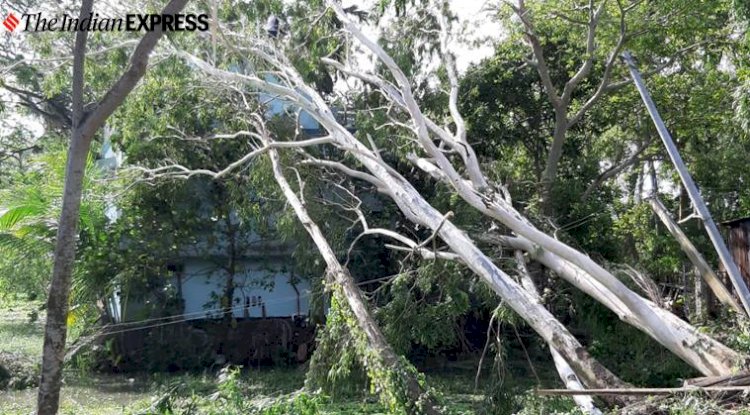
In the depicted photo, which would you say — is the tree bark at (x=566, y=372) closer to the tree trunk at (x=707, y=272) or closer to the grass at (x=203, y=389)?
the grass at (x=203, y=389)

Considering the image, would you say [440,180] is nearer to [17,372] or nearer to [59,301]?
[59,301]

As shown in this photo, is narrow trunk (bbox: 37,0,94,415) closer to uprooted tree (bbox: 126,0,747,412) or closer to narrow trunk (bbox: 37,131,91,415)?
narrow trunk (bbox: 37,131,91,415)

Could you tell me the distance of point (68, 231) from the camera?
6000 millimetres

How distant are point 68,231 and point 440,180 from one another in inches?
254

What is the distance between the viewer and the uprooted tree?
27.1ft

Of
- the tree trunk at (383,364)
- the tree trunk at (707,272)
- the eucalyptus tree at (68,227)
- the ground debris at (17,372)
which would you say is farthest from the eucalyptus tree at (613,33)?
the ground debris at (17,372)

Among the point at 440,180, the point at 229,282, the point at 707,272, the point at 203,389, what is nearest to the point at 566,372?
the point at 707,272

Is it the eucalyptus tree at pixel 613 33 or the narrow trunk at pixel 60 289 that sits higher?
the eucalyptus tree at pixel 613 33

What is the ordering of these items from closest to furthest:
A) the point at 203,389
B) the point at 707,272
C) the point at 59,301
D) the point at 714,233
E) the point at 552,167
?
1. the point at 59,301
2. the point at 714,233
3. the point at 707,272
4. the point at 203,389
5. the point at 552,167

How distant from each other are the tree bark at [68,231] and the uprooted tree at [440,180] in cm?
324

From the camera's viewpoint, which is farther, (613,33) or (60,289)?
(613,33)

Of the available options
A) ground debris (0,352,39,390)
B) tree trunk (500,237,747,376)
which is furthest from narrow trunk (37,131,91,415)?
ground debris (0,352,39,390)

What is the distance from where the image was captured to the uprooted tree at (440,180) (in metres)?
8.25

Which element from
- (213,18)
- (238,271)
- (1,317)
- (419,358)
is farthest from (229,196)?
(1,317)
